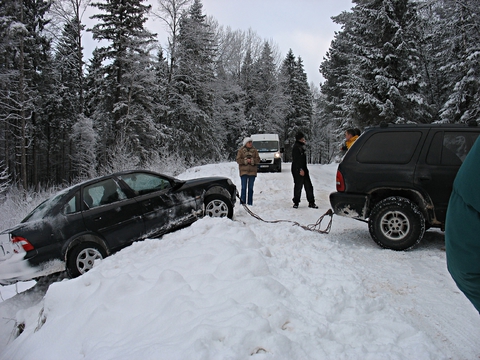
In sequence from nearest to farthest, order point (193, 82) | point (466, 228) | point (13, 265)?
point (466, 228), point (13, 265), point (193, 82)

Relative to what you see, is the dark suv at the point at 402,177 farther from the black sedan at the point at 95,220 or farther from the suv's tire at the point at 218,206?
the black sedan at the point at 95,220

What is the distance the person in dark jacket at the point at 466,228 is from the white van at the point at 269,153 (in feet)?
57.3

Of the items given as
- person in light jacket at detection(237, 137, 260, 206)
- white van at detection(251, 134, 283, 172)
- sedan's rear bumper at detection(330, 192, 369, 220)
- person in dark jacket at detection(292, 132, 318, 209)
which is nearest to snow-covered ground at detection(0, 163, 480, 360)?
sedan's rear bumper at detection(330, 192, 369, 220)

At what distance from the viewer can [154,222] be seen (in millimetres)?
5801

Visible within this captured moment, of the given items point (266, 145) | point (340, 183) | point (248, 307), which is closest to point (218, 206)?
point (340, 183)

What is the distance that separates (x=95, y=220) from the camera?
5238 millimetres

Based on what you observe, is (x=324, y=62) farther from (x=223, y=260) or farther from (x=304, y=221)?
(x=223, y=260)

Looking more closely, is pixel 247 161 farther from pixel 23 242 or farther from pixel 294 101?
pixel 294 101

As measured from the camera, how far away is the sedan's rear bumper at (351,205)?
16.8ft

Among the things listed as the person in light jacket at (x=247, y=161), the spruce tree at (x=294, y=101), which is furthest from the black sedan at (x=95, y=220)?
the spruce tree at (x=294, y=101)

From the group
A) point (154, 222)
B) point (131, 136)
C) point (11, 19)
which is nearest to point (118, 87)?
point (131, 136)

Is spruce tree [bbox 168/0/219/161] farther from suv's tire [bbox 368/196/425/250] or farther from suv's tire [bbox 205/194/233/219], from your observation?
suv's tire [bbox 368/196/425/250]

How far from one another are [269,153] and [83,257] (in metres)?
15.2

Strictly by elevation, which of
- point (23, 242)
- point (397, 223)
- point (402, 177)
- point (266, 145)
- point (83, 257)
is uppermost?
point (266, 145)
